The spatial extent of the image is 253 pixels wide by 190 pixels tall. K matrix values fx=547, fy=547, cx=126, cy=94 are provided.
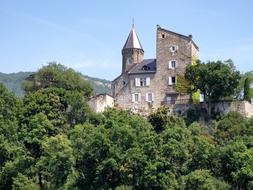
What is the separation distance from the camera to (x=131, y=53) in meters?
67.6

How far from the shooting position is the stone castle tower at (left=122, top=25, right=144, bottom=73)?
6744 cm

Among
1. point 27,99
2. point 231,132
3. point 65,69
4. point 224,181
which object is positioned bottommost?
point 224,181

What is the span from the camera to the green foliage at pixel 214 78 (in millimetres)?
56500

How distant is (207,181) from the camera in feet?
143

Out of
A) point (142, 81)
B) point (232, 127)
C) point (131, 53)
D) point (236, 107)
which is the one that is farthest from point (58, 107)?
point (236, 107)

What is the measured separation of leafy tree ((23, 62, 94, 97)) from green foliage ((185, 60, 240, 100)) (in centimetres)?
1380

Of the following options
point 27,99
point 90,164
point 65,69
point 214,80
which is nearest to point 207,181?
point 90,164

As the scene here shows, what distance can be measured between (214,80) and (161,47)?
31.0 feet

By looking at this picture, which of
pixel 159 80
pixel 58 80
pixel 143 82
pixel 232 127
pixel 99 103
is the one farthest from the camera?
pixel 58 80

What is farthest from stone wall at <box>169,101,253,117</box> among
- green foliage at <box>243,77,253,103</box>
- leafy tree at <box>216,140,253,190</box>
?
leafy tree at <box>216,140,253,190</box>

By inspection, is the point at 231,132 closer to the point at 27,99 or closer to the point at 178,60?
the point at 178,60

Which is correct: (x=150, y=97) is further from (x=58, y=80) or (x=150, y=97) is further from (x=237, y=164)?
(x=237, y=164)

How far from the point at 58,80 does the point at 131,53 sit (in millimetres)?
9652

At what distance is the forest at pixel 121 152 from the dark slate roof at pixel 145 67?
841 centimetres
